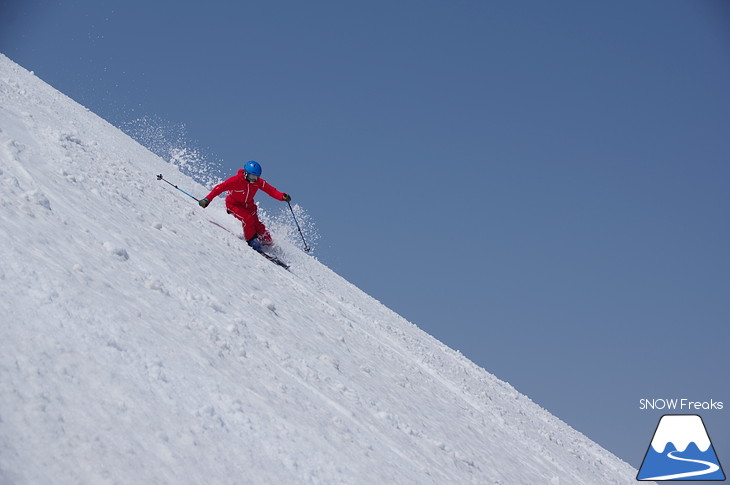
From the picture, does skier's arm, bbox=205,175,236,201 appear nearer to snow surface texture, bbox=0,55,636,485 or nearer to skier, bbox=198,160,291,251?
skier, bbox=198,160,291,251

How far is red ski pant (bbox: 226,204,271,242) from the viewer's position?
1379 cm

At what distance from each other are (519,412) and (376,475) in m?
9.44

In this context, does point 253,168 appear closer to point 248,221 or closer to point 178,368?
point 248,221

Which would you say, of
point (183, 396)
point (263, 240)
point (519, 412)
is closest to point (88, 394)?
point (183, 396)

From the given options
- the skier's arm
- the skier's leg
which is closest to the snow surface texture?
the skier's leg

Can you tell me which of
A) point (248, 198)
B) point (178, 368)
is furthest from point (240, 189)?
point (178, 368)

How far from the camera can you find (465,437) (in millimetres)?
8531

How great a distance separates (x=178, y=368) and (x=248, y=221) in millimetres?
8994

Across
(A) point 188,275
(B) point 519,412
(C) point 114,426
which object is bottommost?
(C) point 114,426

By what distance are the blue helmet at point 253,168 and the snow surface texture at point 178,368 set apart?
2.75 metres

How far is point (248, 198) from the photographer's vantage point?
46.7ft

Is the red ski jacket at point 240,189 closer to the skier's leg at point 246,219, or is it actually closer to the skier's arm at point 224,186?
the skier's arm at point 224,186

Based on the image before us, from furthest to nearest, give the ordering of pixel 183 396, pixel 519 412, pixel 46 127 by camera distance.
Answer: pixel 519 412 < pixel 46 127 < pixel 183 396

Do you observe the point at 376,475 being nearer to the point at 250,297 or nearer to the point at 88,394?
the point at 88,394
